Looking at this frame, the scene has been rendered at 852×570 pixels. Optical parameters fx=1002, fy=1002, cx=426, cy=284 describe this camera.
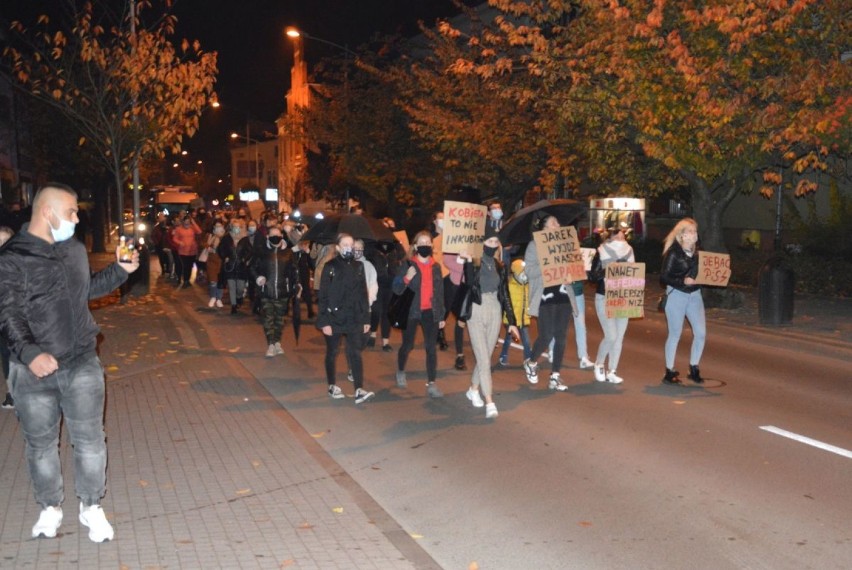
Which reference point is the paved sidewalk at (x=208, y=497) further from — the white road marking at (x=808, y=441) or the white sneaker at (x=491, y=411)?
the white road marking at (x=808, y=441)

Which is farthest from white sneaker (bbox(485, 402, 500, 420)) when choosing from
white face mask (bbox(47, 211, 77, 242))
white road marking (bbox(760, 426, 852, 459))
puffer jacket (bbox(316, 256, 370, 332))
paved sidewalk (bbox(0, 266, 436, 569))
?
white face mask (bbox(47, 211, 77, 242))

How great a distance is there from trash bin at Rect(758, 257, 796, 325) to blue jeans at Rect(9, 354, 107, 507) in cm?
1237

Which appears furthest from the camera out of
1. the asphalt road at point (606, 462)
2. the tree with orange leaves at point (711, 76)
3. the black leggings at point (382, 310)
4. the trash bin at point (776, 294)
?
the trash bin at point (776, 294)

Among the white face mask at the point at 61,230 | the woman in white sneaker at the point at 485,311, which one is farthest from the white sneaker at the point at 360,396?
the white face mask at the point at 61,230

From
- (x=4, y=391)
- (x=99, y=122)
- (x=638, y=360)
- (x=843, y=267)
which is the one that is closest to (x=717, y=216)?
(x=843, y=267)

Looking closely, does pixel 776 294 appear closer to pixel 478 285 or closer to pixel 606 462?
pixel 478 285

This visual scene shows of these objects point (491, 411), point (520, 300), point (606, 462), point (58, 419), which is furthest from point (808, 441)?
point (58, 419)

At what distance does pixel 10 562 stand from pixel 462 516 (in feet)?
8.71

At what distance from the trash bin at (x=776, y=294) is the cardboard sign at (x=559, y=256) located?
6.24 meters

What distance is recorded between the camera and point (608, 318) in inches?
426

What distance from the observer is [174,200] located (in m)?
49.6

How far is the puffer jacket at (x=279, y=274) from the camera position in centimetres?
1295

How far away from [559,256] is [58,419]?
19.7ft

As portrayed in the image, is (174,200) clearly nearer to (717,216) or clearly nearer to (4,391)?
(717,216)
